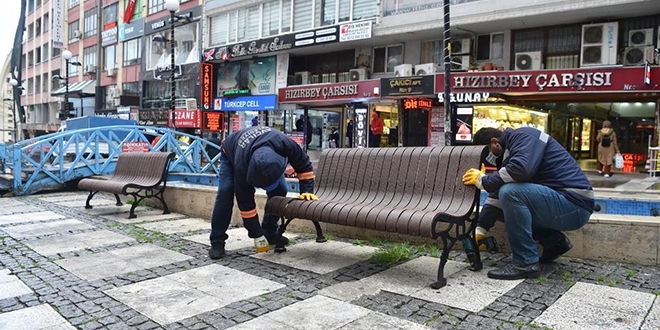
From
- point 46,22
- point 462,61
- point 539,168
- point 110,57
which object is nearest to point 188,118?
point 110,57

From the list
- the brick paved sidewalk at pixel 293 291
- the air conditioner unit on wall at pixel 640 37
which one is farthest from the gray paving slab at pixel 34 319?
the air conditioner unit on wall at pixel 640 37

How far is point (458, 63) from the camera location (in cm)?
1825

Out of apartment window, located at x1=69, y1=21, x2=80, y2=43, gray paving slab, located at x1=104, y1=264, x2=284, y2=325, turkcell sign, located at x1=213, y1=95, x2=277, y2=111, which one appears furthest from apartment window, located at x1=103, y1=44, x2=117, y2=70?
gray paving slab, located at x1=104, y1=264, x2=284, y2=325

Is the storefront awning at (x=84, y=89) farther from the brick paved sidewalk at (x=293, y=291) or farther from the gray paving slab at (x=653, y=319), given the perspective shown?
the gray paving slab at (x=653, y=319)

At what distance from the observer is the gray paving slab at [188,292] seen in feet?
11.3

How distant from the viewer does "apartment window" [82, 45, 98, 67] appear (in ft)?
142

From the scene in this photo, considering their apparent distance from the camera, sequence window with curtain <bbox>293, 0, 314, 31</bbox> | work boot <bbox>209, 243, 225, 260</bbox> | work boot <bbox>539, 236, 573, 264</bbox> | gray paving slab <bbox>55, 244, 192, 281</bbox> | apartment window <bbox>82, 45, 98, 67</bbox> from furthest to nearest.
Result: apartment window <bbox>82, 45, 98, 67</bbox>
window with curtain <bbox>293, 0, 314, 31</bbox>
work boot <bbox>209, 243, 225, 260</bbox>
gray paving slab <bbox>55, 244, 192, 281</bbox>
work boot <bbox>539, 236, 573, 264</bbox>

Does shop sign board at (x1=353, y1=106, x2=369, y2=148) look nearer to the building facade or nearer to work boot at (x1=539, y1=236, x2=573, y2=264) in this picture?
the building facade

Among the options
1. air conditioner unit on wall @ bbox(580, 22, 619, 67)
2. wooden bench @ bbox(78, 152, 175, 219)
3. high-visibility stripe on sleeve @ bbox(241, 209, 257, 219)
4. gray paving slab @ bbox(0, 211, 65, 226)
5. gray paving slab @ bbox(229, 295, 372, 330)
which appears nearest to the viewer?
gray paving slab @ bbox(229, 295, 372, 330)

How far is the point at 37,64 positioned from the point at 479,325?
65.9 meters

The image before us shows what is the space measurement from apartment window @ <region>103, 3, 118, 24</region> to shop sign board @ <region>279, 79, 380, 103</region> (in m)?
24.8

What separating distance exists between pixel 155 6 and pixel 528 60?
2744 cm

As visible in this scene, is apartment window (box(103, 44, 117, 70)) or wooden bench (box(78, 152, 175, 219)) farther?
apartment window (box(103, 44, 117, 70))

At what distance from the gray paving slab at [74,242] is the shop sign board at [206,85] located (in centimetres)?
2276
